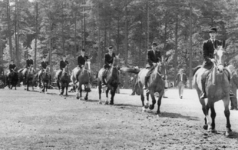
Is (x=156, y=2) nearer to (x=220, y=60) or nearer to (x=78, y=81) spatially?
(x=78, y=81)

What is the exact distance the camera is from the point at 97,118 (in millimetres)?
14344

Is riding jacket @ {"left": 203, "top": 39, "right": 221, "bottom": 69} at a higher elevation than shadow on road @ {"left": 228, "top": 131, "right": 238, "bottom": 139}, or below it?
higher

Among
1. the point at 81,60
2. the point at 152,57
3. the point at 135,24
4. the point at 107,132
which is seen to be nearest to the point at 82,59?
the point at 81,60

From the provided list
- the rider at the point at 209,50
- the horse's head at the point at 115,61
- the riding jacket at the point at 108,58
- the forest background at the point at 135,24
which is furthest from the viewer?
the forest background at the point at 135,24

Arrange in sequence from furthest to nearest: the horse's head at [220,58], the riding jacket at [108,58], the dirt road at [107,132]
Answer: the riding jacket at [108,58] → the horse's head at [220,58] → the dirt road at [107,132]

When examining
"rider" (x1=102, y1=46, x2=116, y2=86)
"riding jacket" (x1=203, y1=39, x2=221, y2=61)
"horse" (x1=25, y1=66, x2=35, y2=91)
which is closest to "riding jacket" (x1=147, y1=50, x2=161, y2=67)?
"rider" (x1=102, y1=46, x2=116, y2=86)

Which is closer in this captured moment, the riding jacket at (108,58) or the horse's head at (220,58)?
the horse's head at (220,58)

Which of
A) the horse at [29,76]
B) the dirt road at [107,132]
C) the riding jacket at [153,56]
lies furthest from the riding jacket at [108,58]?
the horse at [29,76]

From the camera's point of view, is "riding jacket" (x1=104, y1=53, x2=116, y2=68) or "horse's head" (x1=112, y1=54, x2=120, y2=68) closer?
"horse's head" (x1=112, y1=54, x2=120, y2=68)

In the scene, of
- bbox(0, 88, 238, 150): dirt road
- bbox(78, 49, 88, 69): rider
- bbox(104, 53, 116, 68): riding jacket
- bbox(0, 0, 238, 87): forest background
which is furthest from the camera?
bbox(0, 0, 238, 87): forest background

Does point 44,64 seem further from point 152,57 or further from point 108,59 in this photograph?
point 152,57

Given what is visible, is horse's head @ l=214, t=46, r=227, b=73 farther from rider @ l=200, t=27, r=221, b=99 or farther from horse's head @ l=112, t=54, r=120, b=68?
horse's head @ l=112, t=54, r=120, b=68

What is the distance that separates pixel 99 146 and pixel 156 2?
45913mm

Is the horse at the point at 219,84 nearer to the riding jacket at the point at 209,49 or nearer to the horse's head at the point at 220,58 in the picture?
the horse's head at the point at 220,58
